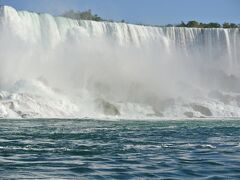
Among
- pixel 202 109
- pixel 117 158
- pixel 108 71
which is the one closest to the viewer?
pixel 117 158

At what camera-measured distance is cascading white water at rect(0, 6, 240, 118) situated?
4356cm

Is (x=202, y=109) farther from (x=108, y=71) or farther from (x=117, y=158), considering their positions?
(x=117, y=158)

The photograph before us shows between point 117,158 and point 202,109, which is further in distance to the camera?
point 202,109

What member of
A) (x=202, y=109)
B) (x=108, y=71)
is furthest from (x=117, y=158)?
(x=108, y=71)

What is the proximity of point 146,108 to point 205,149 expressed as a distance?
31532 mm

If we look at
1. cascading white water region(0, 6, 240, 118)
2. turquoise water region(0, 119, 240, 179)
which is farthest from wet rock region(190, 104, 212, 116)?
turquoise water region(0, 119, 240, 179)

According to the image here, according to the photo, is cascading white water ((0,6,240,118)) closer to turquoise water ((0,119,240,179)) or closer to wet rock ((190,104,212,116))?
wet rock ((190,104,212,116))

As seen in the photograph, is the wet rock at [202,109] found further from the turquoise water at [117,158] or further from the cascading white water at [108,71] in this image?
the turquoise water at [117,158]

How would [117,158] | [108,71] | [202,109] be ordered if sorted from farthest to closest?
[108,71]
[202,109]
[117,158]

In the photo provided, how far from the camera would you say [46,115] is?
39.2m

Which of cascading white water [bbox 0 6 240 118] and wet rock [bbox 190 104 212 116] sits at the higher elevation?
cascading white water [bbox 0 6 240 118]

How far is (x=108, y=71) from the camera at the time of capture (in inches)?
2051

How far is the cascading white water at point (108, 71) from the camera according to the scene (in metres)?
43.6

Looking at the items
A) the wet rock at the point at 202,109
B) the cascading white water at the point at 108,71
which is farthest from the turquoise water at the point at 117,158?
the wet rock at the point at 202,109
